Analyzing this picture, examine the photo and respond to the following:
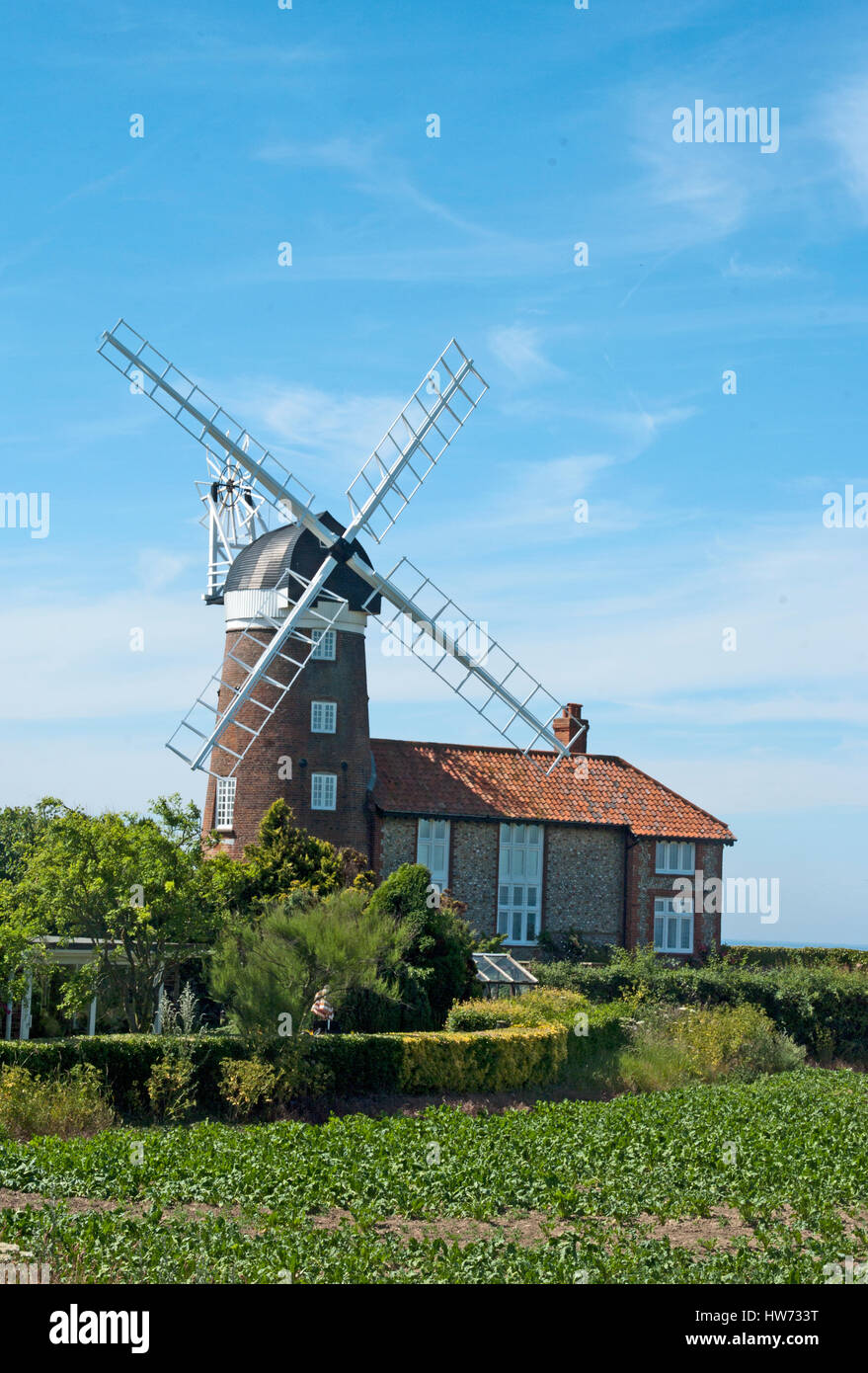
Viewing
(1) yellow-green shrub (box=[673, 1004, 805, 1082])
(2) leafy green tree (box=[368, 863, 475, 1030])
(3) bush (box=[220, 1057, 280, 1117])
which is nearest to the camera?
(3) bush (box=[220, 1057, 280, 1117])

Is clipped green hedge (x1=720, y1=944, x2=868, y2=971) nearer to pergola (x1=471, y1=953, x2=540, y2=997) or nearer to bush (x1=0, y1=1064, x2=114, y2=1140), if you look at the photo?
pergola (x1=471, y1=953, x2=540, y2=997)

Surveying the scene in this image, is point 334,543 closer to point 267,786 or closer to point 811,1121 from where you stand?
point 267,786

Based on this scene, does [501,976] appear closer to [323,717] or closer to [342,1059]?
[323,717]

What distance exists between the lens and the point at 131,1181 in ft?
47.4

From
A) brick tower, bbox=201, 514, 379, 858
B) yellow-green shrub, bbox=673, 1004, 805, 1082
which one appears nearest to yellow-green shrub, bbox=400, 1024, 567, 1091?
yellow-green shrub, bbox=673, 1004, 805, 1082

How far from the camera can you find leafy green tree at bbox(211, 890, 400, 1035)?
2208 centimetres

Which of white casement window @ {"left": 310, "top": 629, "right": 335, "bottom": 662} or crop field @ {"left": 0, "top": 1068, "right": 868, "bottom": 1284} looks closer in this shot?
crop field @ {"left": 0, "top": 1068, "right": 868, "bottom": 1284}

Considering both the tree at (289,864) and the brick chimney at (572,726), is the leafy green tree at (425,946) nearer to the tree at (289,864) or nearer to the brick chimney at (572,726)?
the tree at (289,864)

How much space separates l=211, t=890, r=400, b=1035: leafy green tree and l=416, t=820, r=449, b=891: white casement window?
1106cm

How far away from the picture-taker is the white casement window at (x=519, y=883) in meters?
37.7

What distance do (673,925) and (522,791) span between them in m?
6.21

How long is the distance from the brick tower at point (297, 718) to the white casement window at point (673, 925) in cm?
1000

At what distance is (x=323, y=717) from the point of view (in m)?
35.2
